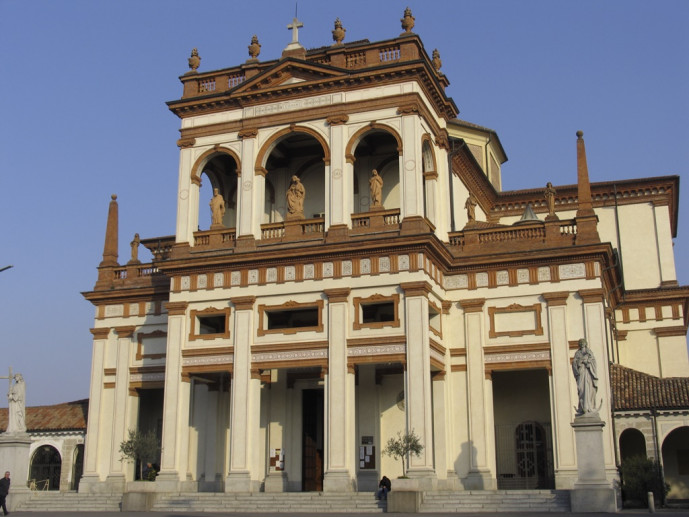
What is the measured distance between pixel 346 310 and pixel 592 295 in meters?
8.79

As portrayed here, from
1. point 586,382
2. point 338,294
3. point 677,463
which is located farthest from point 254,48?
point 677,463

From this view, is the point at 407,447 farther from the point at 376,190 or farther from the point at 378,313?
the point at 376,190

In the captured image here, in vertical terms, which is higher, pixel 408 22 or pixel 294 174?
pixel 408 22

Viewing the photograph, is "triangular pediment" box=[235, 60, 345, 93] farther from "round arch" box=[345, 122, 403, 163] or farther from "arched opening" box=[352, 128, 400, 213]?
"arched opening" box=[352, 128, 400, 213]

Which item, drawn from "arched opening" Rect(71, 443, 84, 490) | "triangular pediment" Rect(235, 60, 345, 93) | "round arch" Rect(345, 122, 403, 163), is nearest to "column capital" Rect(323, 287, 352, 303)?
"round arch" Rect(345, 122, 403, 163)

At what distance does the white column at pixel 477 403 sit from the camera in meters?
30.1

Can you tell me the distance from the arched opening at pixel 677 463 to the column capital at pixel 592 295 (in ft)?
22.7

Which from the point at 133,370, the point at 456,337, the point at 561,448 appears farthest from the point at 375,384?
the point at 133,370

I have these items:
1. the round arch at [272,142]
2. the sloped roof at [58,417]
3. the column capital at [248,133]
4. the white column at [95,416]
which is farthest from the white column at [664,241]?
the sloped roof at [58,417]

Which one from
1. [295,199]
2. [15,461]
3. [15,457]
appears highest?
[295,199]

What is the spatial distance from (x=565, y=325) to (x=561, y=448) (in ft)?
14.1

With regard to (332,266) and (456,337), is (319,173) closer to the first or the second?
(332,266)

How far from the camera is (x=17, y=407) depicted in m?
31.5

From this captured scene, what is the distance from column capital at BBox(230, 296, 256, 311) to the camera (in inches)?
1216
